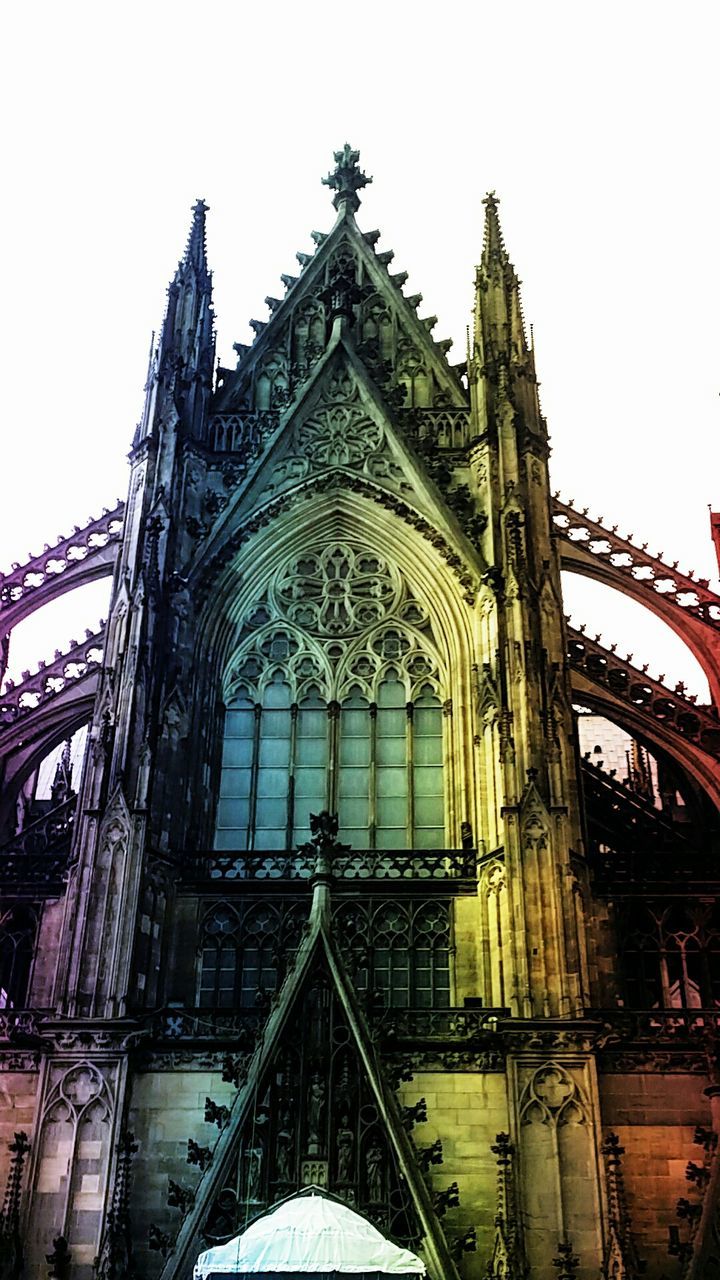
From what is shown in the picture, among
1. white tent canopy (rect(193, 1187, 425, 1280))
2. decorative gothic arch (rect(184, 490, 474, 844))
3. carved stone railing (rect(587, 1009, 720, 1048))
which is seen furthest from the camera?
decorative gothic arch (rect(184, 490, 474, 844))

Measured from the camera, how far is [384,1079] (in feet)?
62.2

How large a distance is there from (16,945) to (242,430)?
1046 cm

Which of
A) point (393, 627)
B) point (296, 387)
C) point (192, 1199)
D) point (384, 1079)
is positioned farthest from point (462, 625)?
point (192, 1199)

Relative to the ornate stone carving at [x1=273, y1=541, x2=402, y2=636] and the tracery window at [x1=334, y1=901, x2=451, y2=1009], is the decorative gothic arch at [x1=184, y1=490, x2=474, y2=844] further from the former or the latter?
the tracery window at [x1=334, y1=901, x2=451, y2=1009]

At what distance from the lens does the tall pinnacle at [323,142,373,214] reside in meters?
31.8

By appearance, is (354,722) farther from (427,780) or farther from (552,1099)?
(552,1099)

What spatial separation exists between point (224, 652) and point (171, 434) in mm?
4194

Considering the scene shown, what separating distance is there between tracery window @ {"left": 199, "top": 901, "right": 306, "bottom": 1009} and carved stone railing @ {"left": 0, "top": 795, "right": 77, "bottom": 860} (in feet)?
11.6

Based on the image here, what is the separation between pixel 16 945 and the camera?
23.3 metres

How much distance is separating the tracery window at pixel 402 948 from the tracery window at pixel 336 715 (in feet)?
5.00

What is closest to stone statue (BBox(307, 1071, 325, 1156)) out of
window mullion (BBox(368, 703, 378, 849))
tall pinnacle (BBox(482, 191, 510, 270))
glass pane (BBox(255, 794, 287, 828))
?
window mullion (BBox(368, 703, 378, 849))

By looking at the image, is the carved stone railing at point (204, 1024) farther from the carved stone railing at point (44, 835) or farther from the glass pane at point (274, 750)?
the glass pane at point (274, 750)

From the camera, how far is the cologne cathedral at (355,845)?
A: 18.6 metres

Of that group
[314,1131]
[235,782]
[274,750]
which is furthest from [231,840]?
[314,1131]
